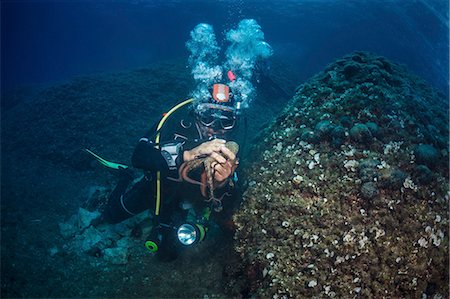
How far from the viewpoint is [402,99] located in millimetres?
4430

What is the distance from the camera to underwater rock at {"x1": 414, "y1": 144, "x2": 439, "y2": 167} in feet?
11.9

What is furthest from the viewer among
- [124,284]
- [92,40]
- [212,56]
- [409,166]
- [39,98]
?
[92,40]

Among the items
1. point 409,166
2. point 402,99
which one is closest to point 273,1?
point 402,99

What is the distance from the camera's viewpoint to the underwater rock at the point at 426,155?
3.62 m

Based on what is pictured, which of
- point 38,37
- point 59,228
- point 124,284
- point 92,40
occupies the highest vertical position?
point 124,284

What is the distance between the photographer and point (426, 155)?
362 centimetres

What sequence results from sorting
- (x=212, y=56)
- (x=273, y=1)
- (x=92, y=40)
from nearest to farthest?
(x=212, y=56)
(x=273, y=1)
(x=92, y=40)

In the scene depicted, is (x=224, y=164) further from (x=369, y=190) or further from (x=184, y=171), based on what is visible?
(x=369, y=190)

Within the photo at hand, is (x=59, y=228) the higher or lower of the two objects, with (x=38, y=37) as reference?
higher

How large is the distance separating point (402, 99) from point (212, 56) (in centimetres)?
405

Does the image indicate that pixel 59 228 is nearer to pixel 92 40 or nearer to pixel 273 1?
pixel 273 1

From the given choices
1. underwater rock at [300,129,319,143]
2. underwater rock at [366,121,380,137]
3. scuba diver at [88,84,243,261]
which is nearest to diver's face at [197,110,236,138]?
scuba diver at [88,84,243,261]

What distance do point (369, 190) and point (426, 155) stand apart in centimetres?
107

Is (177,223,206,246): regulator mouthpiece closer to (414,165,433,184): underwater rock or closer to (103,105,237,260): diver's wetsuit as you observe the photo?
(103,105,237,260): diver's wetsuit
